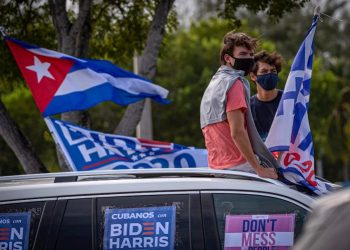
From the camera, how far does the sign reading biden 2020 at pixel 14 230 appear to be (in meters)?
4.39

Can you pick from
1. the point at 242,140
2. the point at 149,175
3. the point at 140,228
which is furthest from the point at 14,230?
the point at 242,140

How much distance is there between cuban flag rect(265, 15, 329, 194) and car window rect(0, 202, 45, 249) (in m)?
1.73

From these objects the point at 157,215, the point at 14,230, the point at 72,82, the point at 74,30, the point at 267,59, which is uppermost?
the point at 74,30

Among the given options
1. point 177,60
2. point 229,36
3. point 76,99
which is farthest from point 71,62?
point 177,60

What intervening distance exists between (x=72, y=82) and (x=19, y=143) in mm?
1008

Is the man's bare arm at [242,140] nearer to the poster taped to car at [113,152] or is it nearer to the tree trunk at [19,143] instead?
the poster taped to car at [113,152]

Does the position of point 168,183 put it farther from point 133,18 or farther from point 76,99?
point 133,18

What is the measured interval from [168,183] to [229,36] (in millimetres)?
1684

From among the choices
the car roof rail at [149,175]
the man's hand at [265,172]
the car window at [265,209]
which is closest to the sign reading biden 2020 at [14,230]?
the car roof rail at [149,175]

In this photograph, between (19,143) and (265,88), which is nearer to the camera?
(265,88)

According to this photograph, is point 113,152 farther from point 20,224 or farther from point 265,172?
point 20,224

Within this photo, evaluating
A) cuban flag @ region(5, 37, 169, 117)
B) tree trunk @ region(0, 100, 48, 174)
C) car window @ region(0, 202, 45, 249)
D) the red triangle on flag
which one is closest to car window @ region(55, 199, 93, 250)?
car window @ region(0, 202, 45, 249)

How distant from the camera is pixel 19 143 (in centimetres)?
827

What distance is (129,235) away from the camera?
4.30 m
